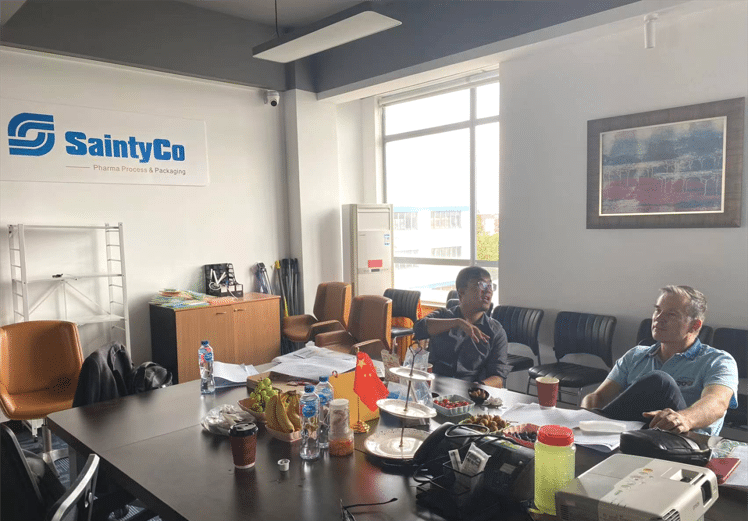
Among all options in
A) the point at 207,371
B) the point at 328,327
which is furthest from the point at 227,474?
the point at 328,327

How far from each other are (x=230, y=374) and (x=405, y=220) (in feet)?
14.2

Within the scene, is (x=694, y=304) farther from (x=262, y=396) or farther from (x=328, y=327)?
(x=328, y=327)

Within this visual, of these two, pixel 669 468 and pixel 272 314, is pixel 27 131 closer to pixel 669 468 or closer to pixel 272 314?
pixel 272 314

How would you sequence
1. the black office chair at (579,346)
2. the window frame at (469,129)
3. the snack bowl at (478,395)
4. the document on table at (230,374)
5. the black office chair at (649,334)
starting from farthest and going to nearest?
the window frame at (469,129), the black office chair at (579,346), the black office chair at (649,334), the document on table at (230,374), the snack bowl at (478,395)

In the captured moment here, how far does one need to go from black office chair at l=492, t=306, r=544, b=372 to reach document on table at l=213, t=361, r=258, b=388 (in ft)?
7.36

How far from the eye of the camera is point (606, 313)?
166 inches

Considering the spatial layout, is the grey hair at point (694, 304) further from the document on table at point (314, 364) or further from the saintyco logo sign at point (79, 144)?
the saintyco logo sign at point (79, 144)

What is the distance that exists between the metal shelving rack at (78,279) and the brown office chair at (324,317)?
1.51 meters

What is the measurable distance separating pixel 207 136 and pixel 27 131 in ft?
5.17

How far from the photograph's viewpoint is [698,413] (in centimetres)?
196

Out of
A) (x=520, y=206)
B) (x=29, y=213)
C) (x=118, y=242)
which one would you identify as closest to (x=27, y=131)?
(x=29, y=213)

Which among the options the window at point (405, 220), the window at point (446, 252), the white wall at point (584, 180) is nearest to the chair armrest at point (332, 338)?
the white wall at point (584, 180)

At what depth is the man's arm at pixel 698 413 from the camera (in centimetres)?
179

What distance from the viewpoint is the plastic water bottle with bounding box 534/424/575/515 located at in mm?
→ 1388
